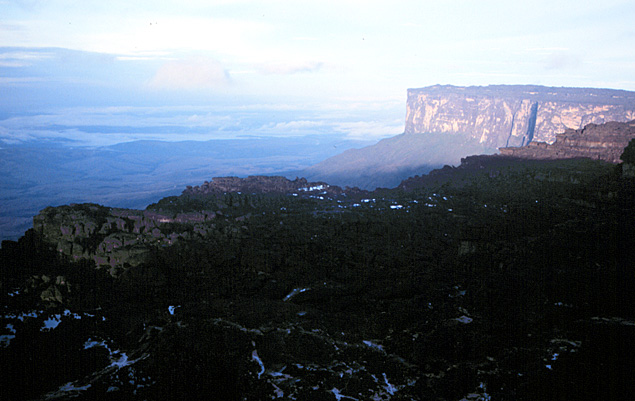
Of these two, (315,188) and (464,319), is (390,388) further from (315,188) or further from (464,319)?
(315,188)

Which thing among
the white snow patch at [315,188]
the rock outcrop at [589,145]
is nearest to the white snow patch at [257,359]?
the white snow patch at [315,188]

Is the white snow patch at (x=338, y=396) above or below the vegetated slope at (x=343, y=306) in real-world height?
below

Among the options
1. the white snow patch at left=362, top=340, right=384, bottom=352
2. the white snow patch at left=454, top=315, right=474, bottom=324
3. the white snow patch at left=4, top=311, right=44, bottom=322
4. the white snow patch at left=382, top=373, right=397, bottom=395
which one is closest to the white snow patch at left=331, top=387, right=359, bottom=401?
the white snow patch at left=382, top=373, right=397, bottom=395

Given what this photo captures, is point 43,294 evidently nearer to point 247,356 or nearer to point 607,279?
point 247,356

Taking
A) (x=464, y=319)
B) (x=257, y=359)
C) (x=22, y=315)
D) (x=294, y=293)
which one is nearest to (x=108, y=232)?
(x=22, y=315)

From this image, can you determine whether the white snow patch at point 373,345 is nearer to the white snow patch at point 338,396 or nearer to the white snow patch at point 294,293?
the white snow patch at point 338,396
